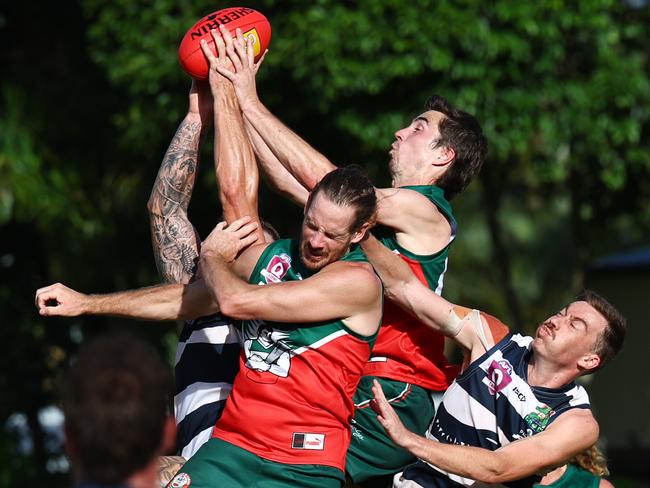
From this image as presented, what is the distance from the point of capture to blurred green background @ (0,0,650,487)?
1045 centimetres

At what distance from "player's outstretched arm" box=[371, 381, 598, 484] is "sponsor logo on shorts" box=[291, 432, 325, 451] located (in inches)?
10.4

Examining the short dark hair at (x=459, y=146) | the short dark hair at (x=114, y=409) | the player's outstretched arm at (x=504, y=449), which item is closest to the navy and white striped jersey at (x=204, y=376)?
the player's outstretched arm at (x=504, y=449)

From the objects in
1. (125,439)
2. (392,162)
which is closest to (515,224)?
(392,162)

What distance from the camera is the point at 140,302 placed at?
4957 mm

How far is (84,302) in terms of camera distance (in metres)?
4.84

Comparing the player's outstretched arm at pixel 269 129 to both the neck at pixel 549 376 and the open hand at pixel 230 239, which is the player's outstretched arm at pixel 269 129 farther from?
the neck at pixel 549 376

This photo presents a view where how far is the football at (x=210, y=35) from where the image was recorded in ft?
17.9

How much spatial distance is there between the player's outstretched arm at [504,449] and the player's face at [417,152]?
1.27m

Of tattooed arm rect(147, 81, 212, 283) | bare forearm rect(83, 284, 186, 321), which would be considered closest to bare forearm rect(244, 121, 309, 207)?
tattooed arm rect(147, 81, 212, 283)

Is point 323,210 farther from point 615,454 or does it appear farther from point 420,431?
point 615,454

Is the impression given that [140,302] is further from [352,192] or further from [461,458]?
[461,458]

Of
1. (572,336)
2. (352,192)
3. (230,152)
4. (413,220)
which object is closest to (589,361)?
(572,336)

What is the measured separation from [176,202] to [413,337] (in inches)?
57.8

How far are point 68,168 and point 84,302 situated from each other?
8.75m
